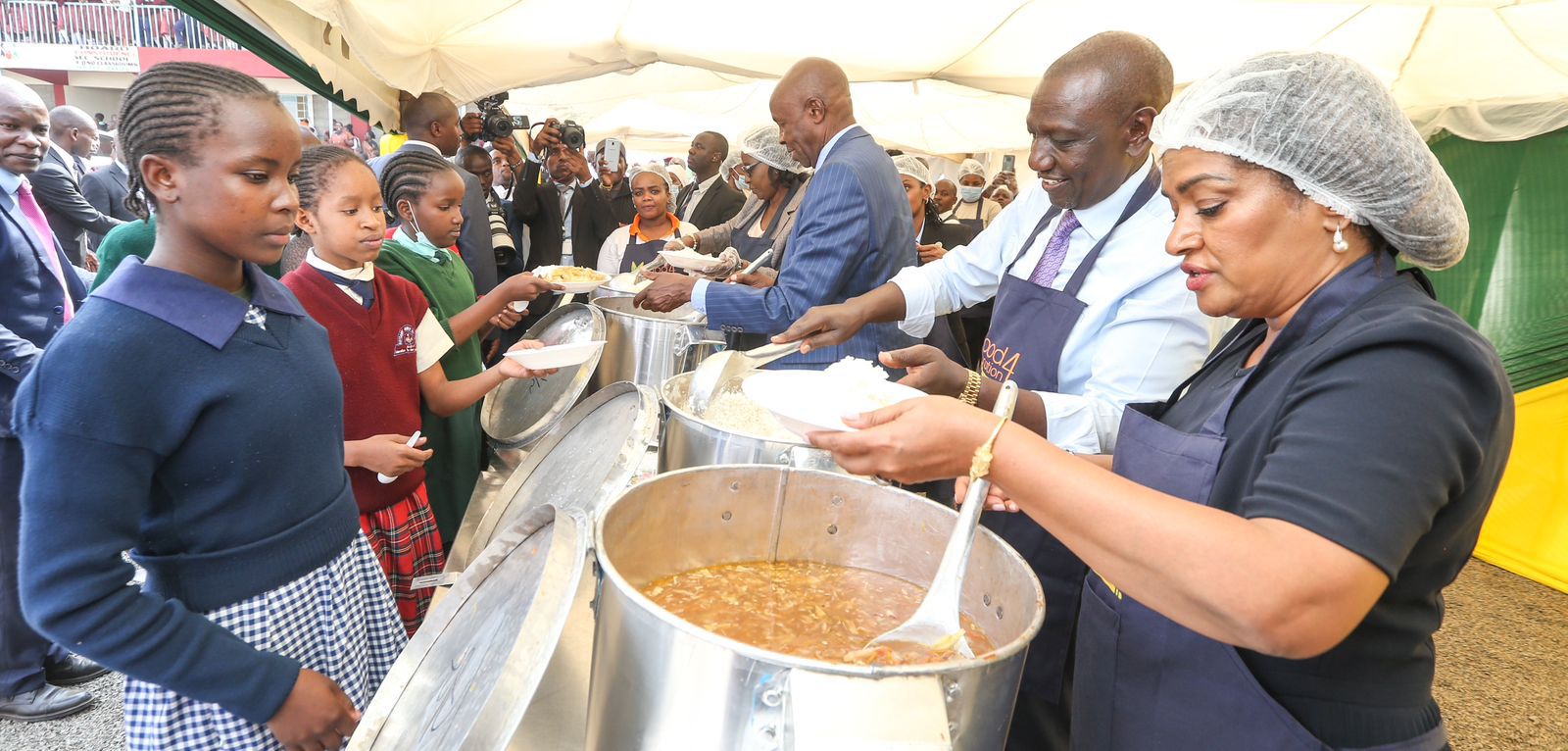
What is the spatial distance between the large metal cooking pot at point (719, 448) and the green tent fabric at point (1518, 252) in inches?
160

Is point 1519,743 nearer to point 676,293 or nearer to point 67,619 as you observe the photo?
point 676,293

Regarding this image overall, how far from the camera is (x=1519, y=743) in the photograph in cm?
249

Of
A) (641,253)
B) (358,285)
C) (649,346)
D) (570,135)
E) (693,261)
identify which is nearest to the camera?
(358,285)

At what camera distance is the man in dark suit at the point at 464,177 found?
3438 mm

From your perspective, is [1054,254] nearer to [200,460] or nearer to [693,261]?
[200,460]

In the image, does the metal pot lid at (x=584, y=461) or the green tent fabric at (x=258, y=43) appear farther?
the green tent fabric at (x=258, y=43)

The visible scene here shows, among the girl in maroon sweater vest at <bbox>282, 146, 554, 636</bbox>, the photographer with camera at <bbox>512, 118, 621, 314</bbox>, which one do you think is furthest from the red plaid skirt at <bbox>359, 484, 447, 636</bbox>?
the photographer with camera at <bbox>512, 118, 621, 314</bbox>

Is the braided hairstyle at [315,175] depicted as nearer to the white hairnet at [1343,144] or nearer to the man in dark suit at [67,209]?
the white hairnet at [1343,144]

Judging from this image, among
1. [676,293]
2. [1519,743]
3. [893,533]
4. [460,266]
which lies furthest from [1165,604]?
[1519,743]

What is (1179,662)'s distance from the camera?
98 cm

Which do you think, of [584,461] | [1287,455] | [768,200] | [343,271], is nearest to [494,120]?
[768,200]

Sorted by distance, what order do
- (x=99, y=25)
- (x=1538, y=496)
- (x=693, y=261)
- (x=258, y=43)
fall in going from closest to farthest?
(x=693, y=261) < (x=258, y=43) < (x=1538, y=496) < (x=99, y=25)

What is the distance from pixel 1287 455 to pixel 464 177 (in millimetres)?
3219

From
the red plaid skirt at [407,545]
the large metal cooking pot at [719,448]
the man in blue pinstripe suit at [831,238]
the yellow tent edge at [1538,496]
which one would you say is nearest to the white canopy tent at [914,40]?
the yellow tent edge at [1538,496]
